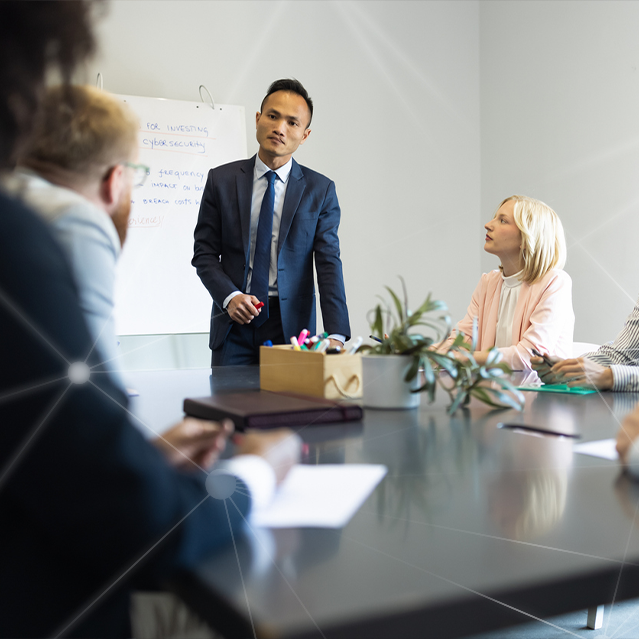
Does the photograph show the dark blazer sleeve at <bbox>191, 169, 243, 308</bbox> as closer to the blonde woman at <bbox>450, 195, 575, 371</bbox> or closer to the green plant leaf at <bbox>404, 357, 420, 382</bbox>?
the blonde woman at <bbox>450, 195, 575, 371</bbox>

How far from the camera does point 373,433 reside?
2.18 feet

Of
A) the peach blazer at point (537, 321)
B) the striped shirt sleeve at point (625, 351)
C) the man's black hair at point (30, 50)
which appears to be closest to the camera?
the man's black hair at point (30, 50)

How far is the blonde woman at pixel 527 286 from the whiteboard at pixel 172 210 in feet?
3.90

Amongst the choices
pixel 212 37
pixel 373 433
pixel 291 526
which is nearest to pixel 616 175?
pixel 212 37

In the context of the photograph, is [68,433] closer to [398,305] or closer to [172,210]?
[398,305]

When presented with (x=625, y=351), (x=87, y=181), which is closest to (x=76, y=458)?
(x=87, y=181)

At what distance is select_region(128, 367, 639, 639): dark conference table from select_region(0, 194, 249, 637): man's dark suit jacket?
0.03 metres

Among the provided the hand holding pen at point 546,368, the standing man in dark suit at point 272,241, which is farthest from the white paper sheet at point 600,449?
the standing man in dark suit at point 272,241

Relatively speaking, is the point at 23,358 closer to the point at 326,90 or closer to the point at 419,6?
the point at 326,90

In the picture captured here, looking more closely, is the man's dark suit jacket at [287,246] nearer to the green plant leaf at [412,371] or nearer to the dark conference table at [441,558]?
the green plant leaf at [412,371]

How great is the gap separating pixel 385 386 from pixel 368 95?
2.46m

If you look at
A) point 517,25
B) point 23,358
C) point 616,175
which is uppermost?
point 517,25

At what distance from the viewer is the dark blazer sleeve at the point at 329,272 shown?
5.35 feet

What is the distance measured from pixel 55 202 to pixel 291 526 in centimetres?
20
